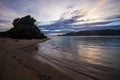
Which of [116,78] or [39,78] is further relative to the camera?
[116,78]

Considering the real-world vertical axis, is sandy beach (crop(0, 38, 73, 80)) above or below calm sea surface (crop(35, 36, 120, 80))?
above

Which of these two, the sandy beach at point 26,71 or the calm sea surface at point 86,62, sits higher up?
the sandy beach at point 26,71

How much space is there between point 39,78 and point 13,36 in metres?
64.4

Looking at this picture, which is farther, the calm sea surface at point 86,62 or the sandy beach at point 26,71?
the calm sea surface at point 86,62

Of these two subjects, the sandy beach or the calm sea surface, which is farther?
the calm sea surface

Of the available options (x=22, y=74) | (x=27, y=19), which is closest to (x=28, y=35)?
(x=27, y=19)

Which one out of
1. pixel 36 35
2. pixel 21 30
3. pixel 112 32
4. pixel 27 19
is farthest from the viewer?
Answer: pixel 112 32

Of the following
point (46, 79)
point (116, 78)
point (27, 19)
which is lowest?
point (116, 78)

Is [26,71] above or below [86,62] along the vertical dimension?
above

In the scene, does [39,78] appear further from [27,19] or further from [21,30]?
[27,19]

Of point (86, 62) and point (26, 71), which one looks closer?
point (26, 71)

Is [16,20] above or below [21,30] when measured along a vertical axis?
above

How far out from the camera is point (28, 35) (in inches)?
2478

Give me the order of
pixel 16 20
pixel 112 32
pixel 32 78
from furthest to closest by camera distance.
Result: 1. pixel 112 32
2. pixel 16 20
3. pixel 32 78
